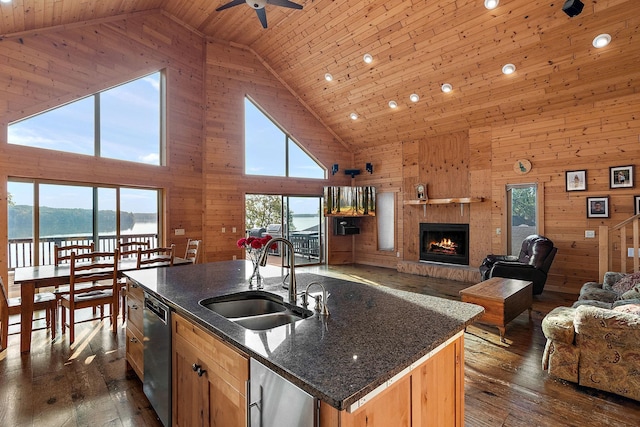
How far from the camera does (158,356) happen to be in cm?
206

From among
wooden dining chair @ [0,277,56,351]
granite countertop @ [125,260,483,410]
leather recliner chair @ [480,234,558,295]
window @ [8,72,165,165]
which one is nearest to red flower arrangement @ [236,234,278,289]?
granite countertop @ [125,260,483,410]

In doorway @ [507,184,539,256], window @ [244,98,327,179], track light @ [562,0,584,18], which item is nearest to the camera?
track light @ [562,0,584,18]

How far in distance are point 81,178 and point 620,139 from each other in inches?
346

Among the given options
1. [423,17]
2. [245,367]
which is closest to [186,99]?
[423,17]

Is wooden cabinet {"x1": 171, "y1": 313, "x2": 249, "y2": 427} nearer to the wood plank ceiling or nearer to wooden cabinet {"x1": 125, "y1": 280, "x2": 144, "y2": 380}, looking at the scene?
wooden cabinet {"x1": 125, "y1": 280, "x2": 144, "y2": 380}

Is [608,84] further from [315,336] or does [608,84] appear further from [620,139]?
[315,336]

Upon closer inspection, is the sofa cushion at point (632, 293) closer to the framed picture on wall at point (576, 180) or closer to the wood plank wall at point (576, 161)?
the wood plank wall at point (576, 161)

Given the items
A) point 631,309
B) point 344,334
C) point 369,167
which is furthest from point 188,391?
point 369,167

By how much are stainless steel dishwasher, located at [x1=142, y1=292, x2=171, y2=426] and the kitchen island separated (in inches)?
5.7

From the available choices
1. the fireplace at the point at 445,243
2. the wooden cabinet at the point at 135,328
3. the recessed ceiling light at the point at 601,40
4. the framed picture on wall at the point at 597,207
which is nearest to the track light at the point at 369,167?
the fireplace at the point at 445,243

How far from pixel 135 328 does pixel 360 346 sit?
7.07 ft

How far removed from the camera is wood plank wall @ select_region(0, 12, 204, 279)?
475cm

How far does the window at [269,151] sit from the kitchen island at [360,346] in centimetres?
606

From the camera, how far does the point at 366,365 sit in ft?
3.44
